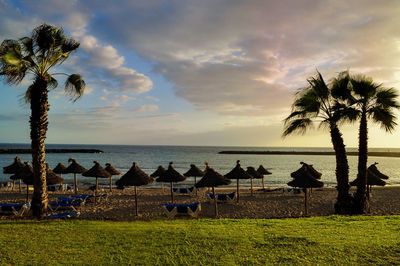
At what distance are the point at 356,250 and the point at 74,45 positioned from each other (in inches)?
508

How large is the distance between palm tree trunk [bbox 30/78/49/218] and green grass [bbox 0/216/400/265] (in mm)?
2027

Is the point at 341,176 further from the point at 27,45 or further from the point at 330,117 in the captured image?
the point at 27,45

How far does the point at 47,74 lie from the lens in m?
11.9

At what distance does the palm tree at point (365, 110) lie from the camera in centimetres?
1289

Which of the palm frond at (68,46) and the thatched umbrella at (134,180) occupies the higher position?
the palm frond at (68,46)

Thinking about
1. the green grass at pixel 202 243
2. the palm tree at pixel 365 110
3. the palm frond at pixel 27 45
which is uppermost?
the palm frond at pixel 27 45

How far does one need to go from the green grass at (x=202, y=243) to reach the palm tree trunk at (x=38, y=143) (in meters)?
2.03

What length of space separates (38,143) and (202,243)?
8441 mm

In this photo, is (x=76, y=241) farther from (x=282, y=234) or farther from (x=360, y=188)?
(x=360, y=188)

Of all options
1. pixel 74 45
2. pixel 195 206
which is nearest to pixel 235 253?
pixel 195 206

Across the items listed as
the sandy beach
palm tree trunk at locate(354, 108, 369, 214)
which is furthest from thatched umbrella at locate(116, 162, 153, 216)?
palm tree trunk at locate(354, 108, 369, 214)

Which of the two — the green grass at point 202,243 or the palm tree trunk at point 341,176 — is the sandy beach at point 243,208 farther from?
the green grass at point 202,243

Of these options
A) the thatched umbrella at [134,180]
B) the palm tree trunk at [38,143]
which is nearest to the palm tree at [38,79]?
the palm tree trunk at [38,143]

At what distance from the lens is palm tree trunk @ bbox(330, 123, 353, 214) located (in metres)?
13.3
